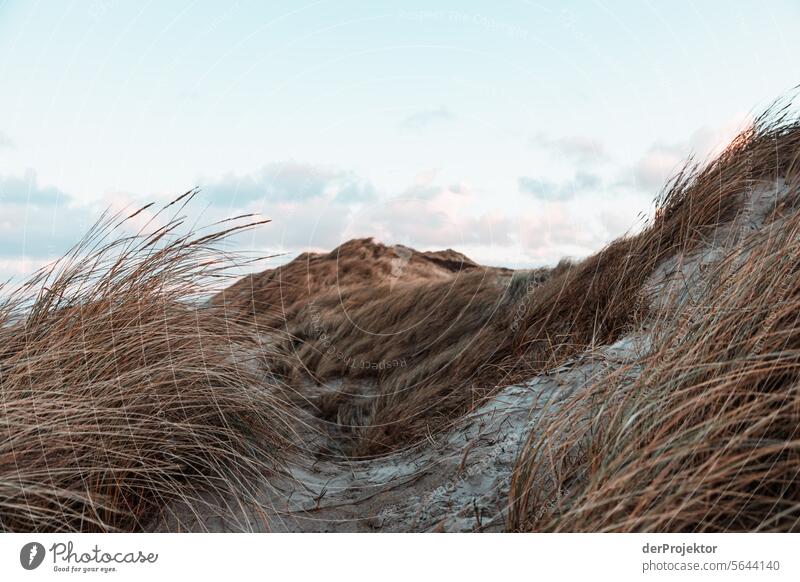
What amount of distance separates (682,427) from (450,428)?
1.24m

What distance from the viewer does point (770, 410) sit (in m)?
1.49

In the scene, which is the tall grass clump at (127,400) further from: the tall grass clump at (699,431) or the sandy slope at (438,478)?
the tall grass clump at (699,431)

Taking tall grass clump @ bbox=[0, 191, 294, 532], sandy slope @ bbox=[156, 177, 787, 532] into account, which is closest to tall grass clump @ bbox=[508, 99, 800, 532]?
sandy slope @ bbox=[156, 177, 787, 532]

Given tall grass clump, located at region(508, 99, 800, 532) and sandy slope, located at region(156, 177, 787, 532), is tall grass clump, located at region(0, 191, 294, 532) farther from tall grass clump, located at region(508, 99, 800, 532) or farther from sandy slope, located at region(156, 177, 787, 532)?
tall grass clump, located at region(508, 99, 800, 532)

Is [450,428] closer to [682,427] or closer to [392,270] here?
[682,427]

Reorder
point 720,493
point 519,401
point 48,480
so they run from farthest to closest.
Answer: point 519,401
point 48,480
point 720,493

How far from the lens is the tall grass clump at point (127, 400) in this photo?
6.36 feet
